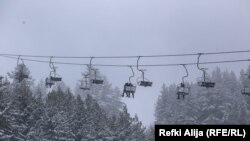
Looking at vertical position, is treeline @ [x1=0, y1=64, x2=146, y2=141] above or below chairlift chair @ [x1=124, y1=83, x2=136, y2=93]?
below

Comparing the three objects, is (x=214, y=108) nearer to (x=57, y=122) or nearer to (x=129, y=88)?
(x=57, y=122)

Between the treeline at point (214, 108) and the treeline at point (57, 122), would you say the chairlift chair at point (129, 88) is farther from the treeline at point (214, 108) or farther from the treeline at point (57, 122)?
the treeline at point (214, 108)

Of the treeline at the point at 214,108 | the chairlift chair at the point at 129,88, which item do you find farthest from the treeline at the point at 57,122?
the treeline at the point at 214,108

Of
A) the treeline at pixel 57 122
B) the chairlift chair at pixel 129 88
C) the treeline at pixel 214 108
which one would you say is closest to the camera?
the chairlift chair at pixel 129 88

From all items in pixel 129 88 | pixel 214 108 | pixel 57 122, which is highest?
pixel 214 108

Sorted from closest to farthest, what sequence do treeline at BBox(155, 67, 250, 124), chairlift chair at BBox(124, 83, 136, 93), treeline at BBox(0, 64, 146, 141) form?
1. chairlift chair at BBox(124, 83, 136, 93)
2. treeline at BBox(0, 64, 146, 141)
3. treeline at BBox(155, 67, 250, 124)

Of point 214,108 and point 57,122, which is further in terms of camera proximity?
Result: point 214,108

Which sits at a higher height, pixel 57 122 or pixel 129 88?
pixel 129 88

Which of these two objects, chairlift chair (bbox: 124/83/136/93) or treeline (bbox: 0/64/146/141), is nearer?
chairlift chair (bbox: 124/83/136/93)

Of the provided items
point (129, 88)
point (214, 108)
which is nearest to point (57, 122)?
point (129, 88)

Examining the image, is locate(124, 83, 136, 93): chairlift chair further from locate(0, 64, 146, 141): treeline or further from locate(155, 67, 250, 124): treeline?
locate(155, 67, 250, 124): treeline

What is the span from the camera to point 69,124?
5616cm

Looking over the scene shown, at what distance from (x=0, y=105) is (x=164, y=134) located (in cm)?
2779

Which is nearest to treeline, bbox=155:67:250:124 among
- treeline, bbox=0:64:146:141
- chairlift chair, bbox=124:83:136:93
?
treeline, bbox=0:64:146:141
